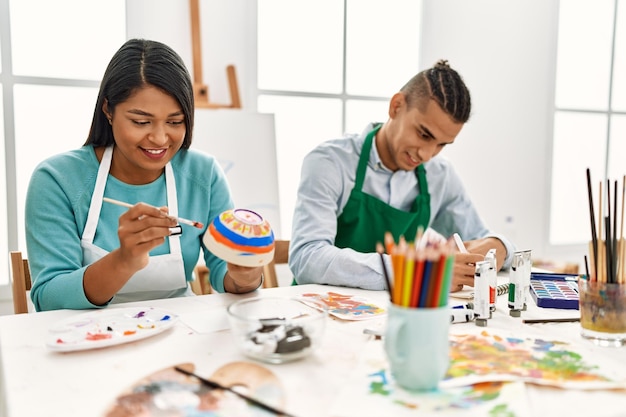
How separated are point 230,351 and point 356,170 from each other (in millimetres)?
940

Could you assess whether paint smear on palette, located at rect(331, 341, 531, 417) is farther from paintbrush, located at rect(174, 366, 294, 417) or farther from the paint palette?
the paint palette

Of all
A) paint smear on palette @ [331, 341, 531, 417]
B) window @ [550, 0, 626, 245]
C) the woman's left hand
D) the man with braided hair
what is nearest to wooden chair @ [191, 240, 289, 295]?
the man with braided hair

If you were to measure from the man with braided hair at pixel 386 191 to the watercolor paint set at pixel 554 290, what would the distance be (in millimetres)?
135

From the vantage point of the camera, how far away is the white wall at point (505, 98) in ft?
10.2

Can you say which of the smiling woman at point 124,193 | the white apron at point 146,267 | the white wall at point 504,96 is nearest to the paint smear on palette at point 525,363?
the smiling woman at point 124,193

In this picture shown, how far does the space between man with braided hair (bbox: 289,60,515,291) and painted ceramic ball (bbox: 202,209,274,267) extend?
1.09 ft

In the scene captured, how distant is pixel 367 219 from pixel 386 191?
4.4 inches

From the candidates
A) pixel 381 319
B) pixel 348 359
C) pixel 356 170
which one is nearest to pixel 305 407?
pixel 348 359

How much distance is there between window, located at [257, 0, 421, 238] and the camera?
2.78 metres

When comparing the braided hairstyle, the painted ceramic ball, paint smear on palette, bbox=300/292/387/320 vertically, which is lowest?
paint smear on palette, bbox=300/292/387/320

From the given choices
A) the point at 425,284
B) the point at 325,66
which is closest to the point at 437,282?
the point at 425,284

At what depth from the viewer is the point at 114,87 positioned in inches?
51.3

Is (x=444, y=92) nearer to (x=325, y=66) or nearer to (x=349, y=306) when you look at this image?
(x=349, y=306)

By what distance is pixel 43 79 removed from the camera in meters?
2.32
